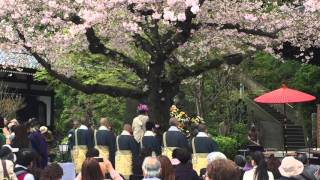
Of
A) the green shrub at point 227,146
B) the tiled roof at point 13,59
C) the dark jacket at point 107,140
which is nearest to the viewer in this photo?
the dark jacket at point 107,140

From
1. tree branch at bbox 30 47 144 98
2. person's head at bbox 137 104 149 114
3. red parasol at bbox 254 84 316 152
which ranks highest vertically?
tree branch at bbox 30 47 144 98

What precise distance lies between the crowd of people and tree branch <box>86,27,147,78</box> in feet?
2.88

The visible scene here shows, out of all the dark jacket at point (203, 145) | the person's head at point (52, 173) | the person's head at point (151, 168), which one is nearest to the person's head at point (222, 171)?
the person's head at point (151, 168)

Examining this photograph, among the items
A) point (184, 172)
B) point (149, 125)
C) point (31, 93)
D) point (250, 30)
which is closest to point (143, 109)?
point (149, 125)

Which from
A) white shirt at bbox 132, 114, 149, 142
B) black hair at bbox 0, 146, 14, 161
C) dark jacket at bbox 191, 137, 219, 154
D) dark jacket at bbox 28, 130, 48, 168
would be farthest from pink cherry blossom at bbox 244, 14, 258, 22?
black hair at bbox 0, 146, 14, 161

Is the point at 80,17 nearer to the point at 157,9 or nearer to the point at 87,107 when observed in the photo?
the point at 157,9

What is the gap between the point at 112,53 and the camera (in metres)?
13.0

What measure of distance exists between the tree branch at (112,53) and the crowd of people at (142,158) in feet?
2.88

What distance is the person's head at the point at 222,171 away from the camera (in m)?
5.34

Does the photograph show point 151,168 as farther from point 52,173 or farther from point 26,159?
point 26,159

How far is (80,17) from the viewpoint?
12.2 metres

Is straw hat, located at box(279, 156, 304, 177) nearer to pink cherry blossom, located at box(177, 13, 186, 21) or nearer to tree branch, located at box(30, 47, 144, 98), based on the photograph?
pink cherry blossom, located at box(177, 13, 186, 21)

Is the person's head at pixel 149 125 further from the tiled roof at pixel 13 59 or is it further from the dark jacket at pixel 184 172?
the tiled roof at pixel 13 59

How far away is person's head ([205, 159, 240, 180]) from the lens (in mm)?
5344
